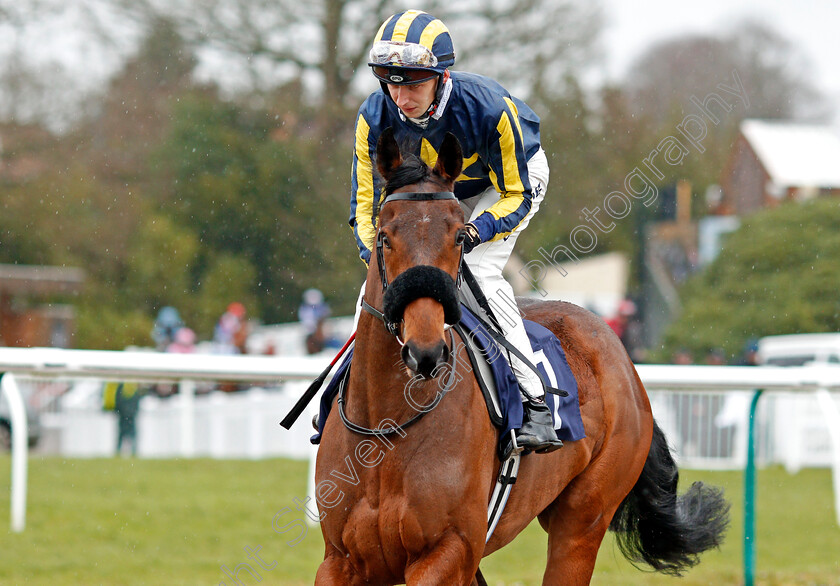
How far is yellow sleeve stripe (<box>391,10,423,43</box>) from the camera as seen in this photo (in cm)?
286

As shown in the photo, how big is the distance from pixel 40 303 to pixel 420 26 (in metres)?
20.1

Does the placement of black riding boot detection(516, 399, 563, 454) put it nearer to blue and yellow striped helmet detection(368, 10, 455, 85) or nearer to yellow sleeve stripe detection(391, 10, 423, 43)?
blue and yellow striped helmet detection(368, 10, 455, 85)

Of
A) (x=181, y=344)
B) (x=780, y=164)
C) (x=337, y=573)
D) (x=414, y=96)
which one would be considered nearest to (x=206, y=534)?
(x=337, y=573)

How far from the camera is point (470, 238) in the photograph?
278cm

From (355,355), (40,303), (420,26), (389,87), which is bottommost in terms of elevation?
(40,303)

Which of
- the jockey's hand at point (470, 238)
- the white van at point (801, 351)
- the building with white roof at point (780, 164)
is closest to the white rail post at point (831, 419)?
the jockey's hand at point (470, 238)

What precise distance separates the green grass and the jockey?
1.88 m

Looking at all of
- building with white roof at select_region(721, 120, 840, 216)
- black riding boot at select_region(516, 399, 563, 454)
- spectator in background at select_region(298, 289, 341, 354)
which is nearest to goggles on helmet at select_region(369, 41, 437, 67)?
black riding boot at select_region(516, 399, 563, 454)

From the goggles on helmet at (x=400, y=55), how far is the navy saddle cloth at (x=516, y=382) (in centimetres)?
80

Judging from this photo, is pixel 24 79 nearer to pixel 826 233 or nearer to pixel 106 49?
pixel 106 49

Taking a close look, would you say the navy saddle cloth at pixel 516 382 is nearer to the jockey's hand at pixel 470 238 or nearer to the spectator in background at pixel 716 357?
the jockey's hand at pixel 470 238

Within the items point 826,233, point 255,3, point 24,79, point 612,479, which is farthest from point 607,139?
point 612,479

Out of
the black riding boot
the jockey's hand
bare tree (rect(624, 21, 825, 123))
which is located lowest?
the black riding boot

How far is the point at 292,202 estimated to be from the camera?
55.0 feet
